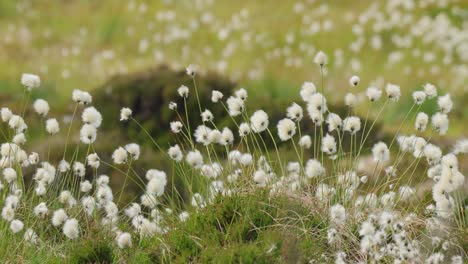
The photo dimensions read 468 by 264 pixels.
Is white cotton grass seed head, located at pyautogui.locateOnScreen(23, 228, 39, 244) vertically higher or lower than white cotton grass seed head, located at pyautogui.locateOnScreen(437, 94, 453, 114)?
lower

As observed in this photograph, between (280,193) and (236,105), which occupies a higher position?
(236,105)

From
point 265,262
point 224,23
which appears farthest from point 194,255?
point 224,23

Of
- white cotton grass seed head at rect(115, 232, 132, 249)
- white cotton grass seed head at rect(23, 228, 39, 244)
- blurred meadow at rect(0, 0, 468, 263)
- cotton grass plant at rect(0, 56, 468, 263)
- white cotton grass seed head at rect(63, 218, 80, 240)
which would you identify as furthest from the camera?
blurred meadow at rect(0, 0, 468, 263)

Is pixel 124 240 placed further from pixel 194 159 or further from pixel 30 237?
pixel 194 159

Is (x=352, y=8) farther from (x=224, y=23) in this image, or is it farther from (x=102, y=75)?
(x=102, y=75)

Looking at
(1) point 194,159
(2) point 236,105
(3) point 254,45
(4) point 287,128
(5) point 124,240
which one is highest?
(2) point 236,105

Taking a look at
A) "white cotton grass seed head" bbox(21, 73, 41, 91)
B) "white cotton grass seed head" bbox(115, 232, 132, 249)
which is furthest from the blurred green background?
"white cotton grass seed head" bbox(115, 232, 132, 249)

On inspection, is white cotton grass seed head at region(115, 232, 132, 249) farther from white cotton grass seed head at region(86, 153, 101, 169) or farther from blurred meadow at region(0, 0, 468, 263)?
blurred meadow at region(0, 0, 468, 263)

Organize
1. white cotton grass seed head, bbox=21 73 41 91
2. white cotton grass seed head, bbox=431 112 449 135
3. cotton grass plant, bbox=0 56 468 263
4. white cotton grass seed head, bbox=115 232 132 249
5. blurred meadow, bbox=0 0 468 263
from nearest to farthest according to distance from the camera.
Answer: white cotton grass seed head, bbox=115 232 132 249 < cotton grass plant, bbox=0 56 468 263 < white cotton grass seed head, bbox=431 112 449 135 < white cotton grass seed head, bbox=21 73 41 91 < blurred meadow, bbox=0 0 468 263

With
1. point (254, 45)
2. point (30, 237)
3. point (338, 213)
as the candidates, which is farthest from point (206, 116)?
point (254, 45)

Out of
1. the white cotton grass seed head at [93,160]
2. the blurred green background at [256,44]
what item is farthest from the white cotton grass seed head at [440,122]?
the blurred green background at [256,44]

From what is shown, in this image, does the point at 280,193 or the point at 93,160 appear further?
the point at 93,160

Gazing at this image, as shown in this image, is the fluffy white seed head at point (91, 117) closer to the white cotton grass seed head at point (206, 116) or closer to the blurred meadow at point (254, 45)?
the white cotton grass seed head at point (206, 116)
